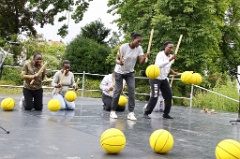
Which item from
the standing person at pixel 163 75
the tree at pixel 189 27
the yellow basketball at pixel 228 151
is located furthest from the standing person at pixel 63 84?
the tree at pixel 189 27

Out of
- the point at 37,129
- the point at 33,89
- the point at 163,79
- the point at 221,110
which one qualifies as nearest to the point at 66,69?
the point at 33,89

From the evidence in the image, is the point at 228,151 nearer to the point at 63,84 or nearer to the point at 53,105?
the point at 53,105

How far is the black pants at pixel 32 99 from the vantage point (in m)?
9.29

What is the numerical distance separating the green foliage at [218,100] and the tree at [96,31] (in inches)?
539

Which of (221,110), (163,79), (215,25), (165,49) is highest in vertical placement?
(215,25)

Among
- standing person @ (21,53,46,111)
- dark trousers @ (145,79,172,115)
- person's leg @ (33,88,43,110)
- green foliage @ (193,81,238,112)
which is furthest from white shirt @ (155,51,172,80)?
green foliage @ (193,81,238,112)

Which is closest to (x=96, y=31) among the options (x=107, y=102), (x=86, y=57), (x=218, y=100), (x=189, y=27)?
(x=86, y=57)

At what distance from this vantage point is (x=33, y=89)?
30.7 feet

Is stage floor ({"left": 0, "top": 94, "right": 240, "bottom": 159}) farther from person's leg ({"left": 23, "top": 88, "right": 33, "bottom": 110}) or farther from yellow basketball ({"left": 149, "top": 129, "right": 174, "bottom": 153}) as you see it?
person's leg ({"left": 23, "top": 88, "right": 33, "bottom": 110})

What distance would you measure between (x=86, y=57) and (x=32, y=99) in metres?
12.9

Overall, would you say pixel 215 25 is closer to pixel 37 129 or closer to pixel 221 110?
pixel 221 110

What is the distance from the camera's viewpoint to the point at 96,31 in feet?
91.4

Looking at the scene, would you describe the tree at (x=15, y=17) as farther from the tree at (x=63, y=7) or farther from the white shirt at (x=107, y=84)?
the white shirt at (x=107, y=84)

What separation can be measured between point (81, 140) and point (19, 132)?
1092 mm
